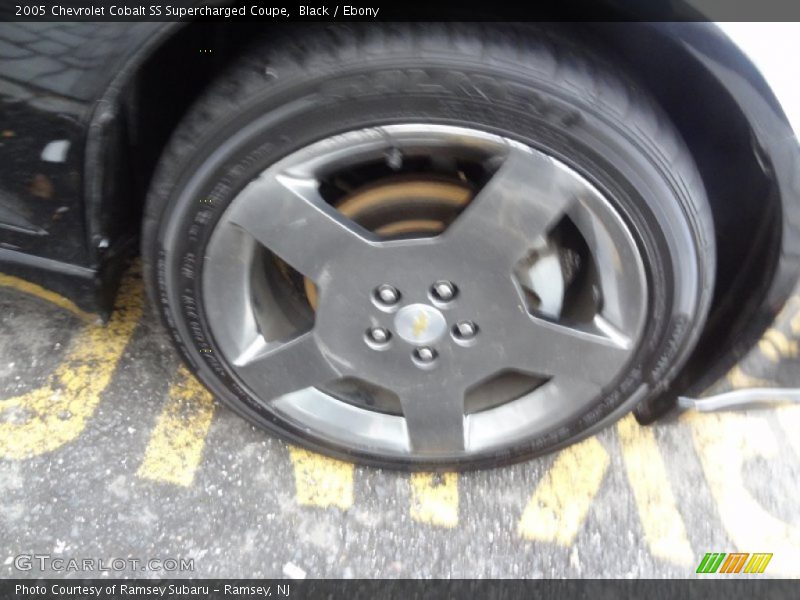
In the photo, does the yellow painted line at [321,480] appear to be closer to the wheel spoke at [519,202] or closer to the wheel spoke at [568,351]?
the wheel spoke at [568,351]

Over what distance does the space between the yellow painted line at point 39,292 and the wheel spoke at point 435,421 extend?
2.49 feet

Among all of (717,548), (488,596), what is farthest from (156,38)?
(717,548)

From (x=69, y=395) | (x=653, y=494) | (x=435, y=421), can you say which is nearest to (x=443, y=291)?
(x=435, y=421)

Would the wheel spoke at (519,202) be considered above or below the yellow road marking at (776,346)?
above

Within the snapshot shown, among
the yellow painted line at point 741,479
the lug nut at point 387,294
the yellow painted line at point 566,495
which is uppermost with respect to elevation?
the lug nut at point 387,294

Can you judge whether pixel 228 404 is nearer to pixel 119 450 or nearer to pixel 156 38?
pixel 119 450

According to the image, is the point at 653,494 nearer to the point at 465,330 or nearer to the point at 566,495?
the point at 566,495

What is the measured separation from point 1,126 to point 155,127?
0.27m

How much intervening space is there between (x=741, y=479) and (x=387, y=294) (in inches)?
41.5

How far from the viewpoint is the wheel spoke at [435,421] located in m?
1.42

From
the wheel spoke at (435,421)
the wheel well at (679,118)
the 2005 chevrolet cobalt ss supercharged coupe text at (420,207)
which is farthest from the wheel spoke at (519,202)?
the wheel spoke at (435,421)

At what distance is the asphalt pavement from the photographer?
142 centimetres

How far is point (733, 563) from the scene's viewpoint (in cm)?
148

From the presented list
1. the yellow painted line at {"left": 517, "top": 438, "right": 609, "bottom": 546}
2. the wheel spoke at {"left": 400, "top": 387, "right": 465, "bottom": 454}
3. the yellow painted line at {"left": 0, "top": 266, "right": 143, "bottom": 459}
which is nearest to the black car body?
the yellow painted line at {"left": 0, "top": 266, "right": 143, "bottom": 459}
